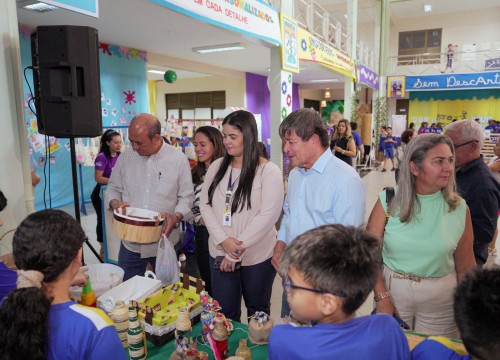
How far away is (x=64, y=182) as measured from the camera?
6961mm

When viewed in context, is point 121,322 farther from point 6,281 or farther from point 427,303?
point 427,303

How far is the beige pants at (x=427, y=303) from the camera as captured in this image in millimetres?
1645

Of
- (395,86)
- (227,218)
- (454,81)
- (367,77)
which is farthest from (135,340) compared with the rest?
(454,81)

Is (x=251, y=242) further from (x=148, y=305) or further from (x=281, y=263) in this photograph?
(x=281, y=263)

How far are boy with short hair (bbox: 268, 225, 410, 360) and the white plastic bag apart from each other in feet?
4.00

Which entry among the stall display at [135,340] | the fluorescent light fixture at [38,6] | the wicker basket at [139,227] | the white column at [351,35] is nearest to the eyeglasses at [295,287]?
the stall display at [135,340]

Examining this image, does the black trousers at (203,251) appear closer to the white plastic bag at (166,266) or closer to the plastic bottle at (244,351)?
the white plastic bag at (166,266)

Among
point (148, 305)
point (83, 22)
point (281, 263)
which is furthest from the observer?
point (83, 22)

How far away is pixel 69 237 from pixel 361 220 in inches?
48.4

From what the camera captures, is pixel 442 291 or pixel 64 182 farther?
pixel 64 182

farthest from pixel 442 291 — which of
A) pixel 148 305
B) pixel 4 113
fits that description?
pixel 4 113

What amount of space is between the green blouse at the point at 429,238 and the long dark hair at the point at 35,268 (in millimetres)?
1347

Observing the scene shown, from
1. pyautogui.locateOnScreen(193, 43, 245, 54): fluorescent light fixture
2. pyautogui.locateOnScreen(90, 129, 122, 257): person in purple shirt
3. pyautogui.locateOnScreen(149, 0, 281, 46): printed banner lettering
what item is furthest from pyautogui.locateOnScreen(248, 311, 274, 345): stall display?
pyautogui.locateOnScreen(193, 43, 245, 54): fluorescent light fixture

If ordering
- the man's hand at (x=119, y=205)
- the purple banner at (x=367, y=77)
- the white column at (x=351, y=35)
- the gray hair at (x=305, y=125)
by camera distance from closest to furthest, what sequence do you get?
the gray hair at (x=305, y=125) → the man's hand at (x=119, y=205) → the white column at (x=351, y=35) → the purple banner at (x=367, y=77)
